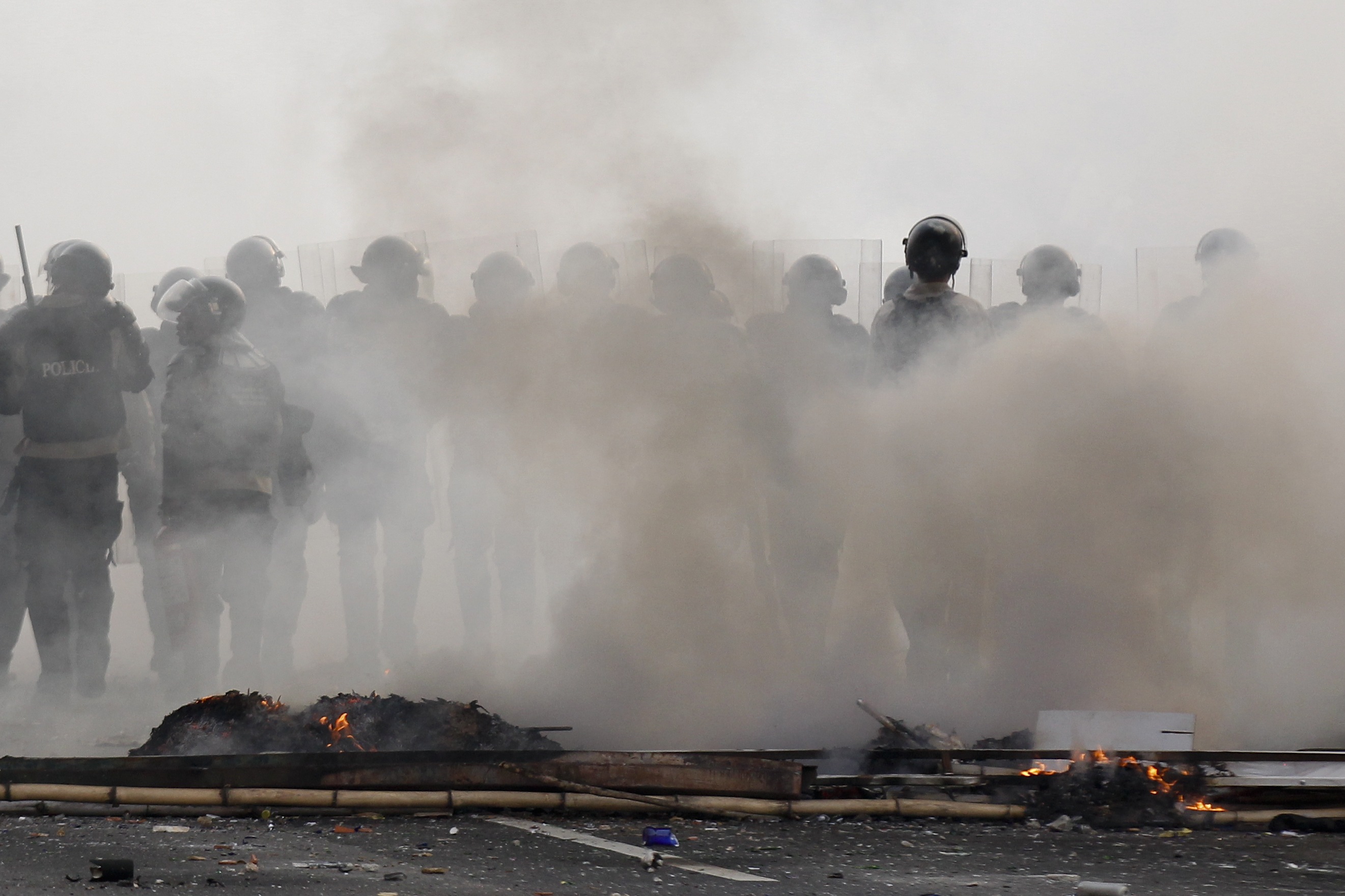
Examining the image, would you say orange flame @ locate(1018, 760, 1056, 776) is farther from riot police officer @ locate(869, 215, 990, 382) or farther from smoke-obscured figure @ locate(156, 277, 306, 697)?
smoke-obscured figure @ locate(156, 277, 306, 697)

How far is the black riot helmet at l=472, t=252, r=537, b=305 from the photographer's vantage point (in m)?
7.98

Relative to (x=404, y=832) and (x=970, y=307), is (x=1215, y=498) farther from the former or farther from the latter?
(x=404, y=832)

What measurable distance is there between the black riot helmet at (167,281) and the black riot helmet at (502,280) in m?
1.90

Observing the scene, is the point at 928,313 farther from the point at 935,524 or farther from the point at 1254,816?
the point at 1254,816

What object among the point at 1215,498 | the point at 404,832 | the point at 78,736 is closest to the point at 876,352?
the point at 1215,498

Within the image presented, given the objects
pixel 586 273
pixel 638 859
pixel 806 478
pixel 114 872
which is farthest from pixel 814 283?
pixel 114 872

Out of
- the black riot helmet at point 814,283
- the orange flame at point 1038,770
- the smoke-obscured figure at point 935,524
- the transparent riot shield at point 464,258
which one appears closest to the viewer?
the orange flame at point 1038,770

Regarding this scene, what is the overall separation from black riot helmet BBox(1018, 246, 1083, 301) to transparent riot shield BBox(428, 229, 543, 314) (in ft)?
10.4

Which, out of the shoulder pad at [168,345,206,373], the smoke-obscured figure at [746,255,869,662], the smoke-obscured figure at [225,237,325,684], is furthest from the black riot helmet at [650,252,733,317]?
the shoulder pad at [168,345,206,373]

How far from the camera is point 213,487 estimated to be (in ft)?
24.9

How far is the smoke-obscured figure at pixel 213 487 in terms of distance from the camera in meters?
7.53

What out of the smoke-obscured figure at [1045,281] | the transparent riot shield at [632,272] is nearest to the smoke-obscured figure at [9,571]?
the transparent riot shield at [632,272]

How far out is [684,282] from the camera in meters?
7.80

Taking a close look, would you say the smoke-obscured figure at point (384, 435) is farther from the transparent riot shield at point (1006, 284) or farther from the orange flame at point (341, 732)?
the transparent riot shield at point (1006, 284)
